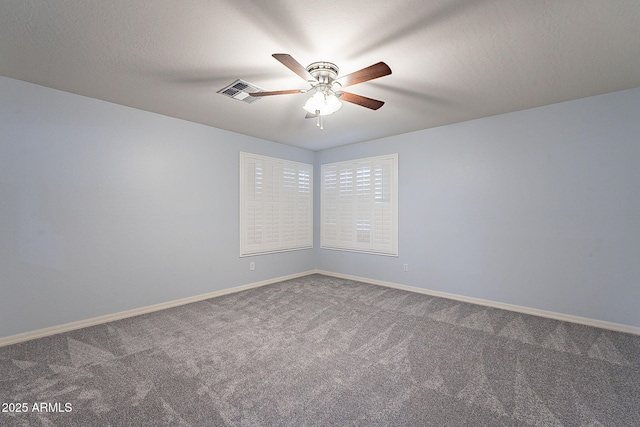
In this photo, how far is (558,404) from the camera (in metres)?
1.80

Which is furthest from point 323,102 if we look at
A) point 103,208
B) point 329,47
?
point 103,208

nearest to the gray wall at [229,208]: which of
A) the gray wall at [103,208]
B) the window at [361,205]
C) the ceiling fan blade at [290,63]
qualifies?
the gray wall at [103,208]

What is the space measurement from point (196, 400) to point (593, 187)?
14.4 ft

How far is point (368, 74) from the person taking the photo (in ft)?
6.57

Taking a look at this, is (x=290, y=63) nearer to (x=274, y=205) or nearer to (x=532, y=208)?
(x=274, y=205)

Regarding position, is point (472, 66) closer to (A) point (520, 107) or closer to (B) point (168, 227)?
(A) point (520, 107)

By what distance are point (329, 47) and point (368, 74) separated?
44cm

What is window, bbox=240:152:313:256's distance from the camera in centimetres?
459

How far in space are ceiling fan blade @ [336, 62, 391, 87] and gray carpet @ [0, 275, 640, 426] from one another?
2260 mm

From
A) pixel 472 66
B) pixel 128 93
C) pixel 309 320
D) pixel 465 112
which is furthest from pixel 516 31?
pixel 128 93

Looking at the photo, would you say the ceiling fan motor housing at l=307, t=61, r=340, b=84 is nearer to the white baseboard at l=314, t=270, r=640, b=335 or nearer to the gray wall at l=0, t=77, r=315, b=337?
the gray wall at l=0, t=77, r=315, b=337

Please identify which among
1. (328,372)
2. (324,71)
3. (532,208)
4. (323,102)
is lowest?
(328,372)

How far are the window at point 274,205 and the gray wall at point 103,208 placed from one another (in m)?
0.22

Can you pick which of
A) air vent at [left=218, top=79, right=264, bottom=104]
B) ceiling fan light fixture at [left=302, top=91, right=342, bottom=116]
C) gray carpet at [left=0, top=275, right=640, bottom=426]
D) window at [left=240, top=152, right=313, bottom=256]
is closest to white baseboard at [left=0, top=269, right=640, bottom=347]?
gray carpet at [left=0, top=275, right=640, bottom=426]
